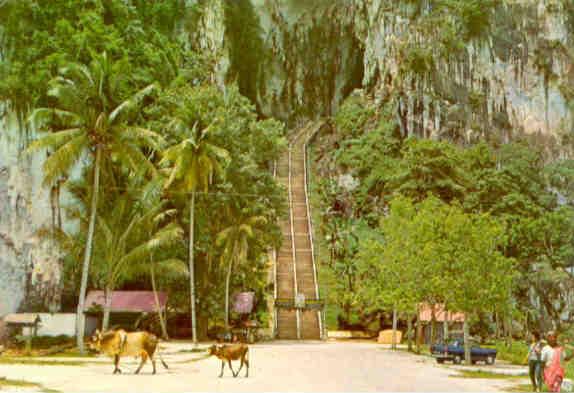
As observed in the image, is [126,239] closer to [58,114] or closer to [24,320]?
[24,320]

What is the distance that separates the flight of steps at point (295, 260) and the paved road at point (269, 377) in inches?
504

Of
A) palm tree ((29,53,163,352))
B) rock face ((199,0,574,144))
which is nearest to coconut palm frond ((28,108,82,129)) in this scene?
palm tree ((29,53,163,352))

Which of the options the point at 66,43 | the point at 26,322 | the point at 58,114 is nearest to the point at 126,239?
the point at 26,322

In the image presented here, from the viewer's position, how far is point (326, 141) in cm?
5172

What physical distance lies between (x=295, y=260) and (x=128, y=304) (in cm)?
1173

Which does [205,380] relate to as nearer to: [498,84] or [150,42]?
[150,42]

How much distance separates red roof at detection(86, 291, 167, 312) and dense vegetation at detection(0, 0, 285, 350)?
445mm

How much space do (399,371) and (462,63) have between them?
94.2 ft

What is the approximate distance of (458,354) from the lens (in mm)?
19719

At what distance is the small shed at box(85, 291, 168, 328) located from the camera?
27511 mm

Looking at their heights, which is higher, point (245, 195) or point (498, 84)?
point (498, 84)

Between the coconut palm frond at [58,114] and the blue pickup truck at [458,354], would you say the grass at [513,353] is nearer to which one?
the blue pickup truck at [458,354]

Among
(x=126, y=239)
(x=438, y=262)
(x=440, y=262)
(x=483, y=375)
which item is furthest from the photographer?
(x=126, y=239)

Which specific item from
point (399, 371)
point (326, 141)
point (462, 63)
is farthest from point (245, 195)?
point (326, 141)
